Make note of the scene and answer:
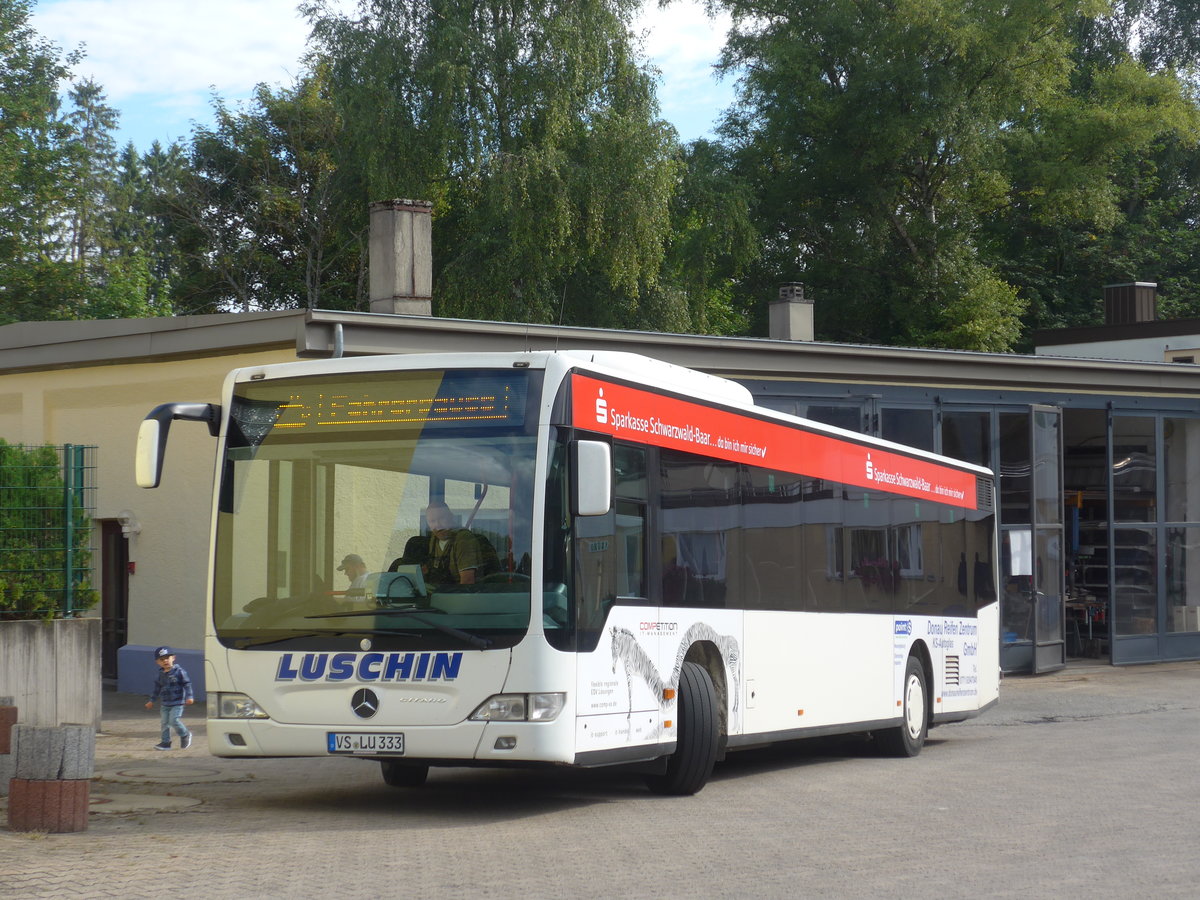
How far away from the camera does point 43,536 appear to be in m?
14.2

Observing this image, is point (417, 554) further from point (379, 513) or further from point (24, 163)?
point (24, 163)

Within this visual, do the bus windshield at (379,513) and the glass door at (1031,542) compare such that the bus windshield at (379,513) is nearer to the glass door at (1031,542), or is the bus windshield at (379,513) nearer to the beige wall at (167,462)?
the beige wall at (167,462)

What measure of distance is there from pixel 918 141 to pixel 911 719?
99.2 ft

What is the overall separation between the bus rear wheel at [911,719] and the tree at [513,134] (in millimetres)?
18345

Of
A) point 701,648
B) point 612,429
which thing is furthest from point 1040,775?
point 612,429

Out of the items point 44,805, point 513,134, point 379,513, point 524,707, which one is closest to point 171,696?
point 44,805

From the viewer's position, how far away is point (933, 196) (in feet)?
147

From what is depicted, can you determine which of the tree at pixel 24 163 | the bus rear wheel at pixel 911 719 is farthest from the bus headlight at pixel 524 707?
the tree at pixel 24 163

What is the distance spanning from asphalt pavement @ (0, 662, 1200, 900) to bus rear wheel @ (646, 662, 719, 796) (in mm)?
182

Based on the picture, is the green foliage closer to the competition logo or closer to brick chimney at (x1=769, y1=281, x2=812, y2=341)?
brick chimney at (x1=769, y1=281, x2=812, y2=341)

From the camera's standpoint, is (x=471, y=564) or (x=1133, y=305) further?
(x=1133, y=305)

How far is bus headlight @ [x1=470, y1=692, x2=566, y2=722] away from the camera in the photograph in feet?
30.2

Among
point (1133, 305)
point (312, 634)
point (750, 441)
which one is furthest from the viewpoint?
point (1133, 305)

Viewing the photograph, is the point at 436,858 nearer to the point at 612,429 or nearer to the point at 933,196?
the point at 612,429
